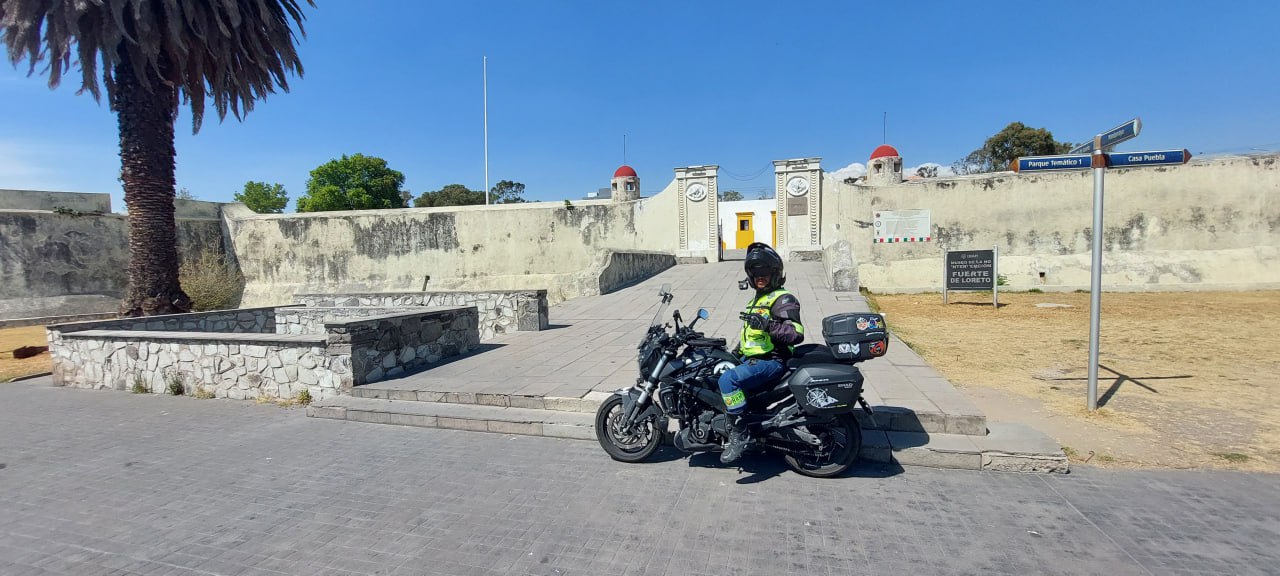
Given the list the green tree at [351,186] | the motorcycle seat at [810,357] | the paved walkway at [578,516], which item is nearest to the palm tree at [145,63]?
the paved walkway at [578,516]

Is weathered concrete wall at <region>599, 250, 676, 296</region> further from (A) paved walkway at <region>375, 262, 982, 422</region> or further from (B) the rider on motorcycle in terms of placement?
(B) the rider on motorcycle

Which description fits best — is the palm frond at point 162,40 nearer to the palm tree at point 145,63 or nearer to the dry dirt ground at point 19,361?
the palm tree at point 145,63

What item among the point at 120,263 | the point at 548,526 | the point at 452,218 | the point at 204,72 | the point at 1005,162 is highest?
the point at 1005,162

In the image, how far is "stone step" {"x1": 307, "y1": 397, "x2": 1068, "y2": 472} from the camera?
4215mm

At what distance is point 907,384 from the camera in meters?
5.84

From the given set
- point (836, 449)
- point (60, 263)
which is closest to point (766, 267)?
point (836, 449)

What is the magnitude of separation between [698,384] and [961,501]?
6.05ft

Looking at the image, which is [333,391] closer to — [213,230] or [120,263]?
[120,263]

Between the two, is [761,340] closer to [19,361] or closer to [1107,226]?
[19,361]

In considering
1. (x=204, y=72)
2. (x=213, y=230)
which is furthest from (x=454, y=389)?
(x=213, y=230)

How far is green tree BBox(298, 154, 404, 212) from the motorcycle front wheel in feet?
154

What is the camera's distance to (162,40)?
37.5 ft

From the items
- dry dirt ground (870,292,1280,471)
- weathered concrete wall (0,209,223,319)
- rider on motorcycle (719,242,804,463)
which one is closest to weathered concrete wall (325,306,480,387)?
rider on motorcycle (719,242,804,463)

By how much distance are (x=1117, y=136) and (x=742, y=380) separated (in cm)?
429
